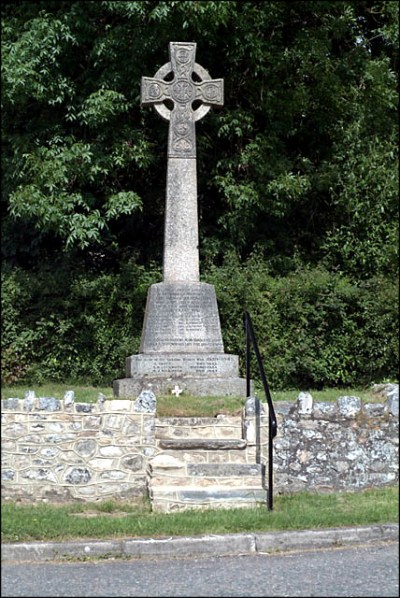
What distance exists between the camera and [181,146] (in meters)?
11.1

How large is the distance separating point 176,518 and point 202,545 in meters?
0.61

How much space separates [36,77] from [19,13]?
1864 mm

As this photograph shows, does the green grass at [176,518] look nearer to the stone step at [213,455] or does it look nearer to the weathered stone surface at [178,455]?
the weathered stone surface at [178,455]

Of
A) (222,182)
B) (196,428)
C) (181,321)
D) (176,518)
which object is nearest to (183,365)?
(181,321)

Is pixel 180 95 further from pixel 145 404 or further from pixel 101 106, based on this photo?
pixel 145 404

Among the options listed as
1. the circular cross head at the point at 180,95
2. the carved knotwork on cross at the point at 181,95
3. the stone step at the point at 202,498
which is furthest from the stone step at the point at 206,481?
the circular cross head at the point at 180,95

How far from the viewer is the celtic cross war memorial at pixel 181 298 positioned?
10195 millimetres

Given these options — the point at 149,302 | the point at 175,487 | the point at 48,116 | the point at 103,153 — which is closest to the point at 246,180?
the point at 103,153

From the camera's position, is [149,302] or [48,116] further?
[48,116]

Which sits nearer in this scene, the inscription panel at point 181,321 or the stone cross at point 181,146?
the inscription panel at point 181,321

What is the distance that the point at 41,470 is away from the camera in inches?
301

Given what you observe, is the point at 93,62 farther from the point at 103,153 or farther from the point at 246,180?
the point at 246,180

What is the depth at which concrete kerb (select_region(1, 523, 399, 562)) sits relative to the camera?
609 centimetres

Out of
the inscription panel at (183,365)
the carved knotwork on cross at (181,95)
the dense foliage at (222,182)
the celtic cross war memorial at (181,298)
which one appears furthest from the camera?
the dense foliage at (222,182)
